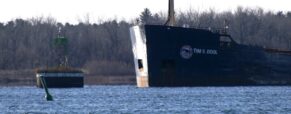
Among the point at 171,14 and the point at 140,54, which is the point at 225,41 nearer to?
the point at 171,14

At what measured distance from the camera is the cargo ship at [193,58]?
8256 cm

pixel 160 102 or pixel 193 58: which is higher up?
pixel 193 58

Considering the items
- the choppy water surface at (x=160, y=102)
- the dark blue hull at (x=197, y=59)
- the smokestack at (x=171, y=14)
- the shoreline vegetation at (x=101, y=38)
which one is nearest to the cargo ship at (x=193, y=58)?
the dark blue hull at (x=197, y=59)

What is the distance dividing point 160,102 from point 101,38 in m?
82.9

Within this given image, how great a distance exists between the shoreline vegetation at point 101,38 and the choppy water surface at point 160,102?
43.0 meters

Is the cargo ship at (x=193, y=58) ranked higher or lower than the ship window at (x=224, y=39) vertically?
lower

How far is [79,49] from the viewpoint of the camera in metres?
140

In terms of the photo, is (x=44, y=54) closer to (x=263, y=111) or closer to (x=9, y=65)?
(x=9, y=65)

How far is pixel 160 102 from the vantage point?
6206 centimetres

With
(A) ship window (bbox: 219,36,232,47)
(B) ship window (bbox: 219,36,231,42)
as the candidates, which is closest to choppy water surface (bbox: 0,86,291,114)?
(A) ship window (bbox: 219,36,232,47)

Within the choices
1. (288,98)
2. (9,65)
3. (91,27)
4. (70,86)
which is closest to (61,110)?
(288,98)

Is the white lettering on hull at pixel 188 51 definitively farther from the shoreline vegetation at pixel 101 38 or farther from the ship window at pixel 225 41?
the shoreline vegetation at pixel 101 38

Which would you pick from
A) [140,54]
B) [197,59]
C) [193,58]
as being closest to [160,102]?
[193,58]

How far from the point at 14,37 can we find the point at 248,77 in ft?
211
